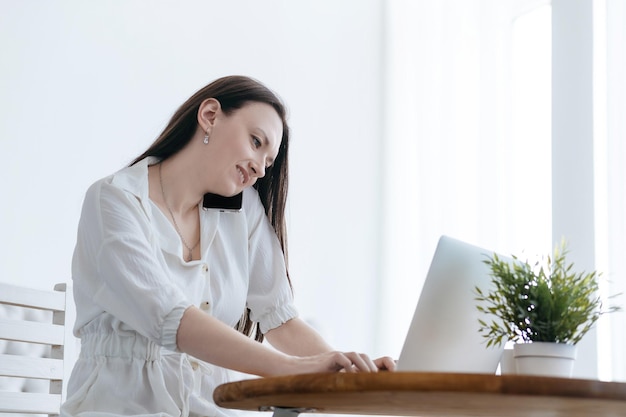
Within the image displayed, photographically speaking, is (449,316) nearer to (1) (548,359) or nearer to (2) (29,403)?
(1) (548,359)

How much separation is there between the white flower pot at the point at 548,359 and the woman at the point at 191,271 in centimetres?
21

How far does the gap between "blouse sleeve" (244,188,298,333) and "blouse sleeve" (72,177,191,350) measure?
35cm

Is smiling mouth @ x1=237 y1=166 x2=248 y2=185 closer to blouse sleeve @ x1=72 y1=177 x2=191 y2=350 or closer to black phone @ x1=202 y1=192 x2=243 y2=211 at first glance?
black phone @ x1=202 y1=192 x2=243 y2=211

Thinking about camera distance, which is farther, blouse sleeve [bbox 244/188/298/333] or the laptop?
blouse sleeve [bbox 244/188/298/333]

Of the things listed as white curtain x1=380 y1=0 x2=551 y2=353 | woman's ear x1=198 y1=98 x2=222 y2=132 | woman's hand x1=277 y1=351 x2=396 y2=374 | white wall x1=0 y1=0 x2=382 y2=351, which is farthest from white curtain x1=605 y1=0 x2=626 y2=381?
woman's hand x1=277 y1=351 x2=396 y2=374

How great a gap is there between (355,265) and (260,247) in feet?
6.38

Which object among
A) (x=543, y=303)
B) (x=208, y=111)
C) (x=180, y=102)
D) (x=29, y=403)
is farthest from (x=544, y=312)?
(x=180, y=102)

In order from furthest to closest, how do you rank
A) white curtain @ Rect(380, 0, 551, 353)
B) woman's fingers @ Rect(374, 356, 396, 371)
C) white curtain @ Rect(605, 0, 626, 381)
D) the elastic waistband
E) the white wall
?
white curtain @ Rect(380, 0, 551, 353)
the white wall
white curtain @ Rect(605, 0, 626, 381)
the elastic waistband
woman's fingers @ Rect(374, 356, 396, 371)

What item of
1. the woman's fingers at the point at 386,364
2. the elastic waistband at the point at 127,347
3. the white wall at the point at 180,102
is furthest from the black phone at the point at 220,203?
the white wall at the point at 180,102

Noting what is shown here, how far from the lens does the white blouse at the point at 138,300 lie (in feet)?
4.69

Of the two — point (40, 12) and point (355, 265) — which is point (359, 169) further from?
point (40, 12)

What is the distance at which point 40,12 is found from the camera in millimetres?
2982

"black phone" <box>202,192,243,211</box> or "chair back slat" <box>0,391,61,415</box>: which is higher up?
"black phone" <box>202,192,243,211</box>

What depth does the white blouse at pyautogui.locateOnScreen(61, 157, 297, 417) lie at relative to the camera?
1430mm
